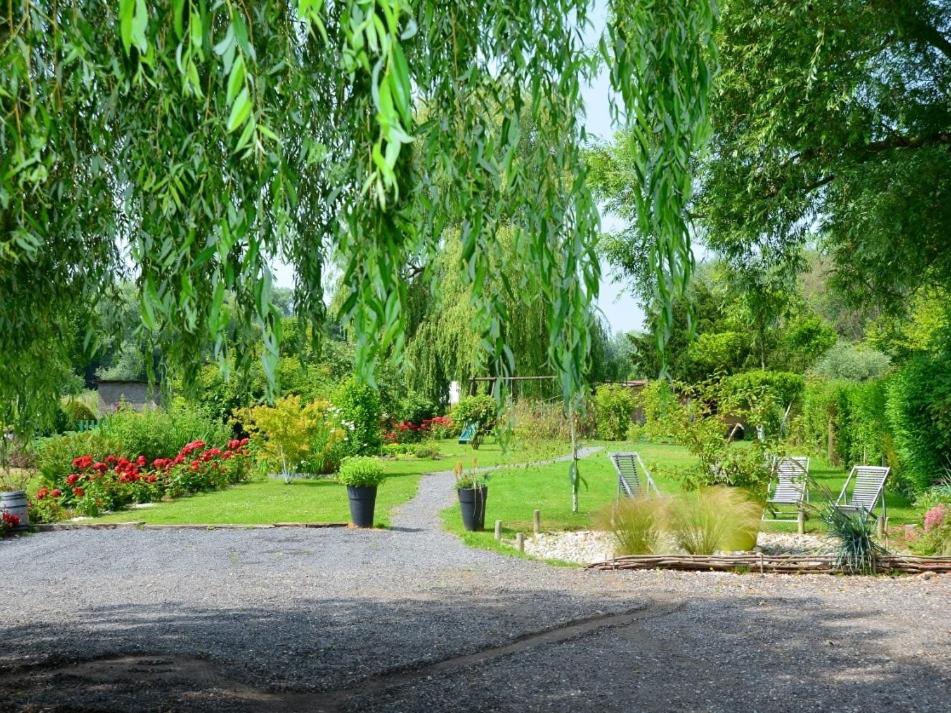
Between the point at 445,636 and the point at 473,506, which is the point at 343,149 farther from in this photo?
the point at 473,506

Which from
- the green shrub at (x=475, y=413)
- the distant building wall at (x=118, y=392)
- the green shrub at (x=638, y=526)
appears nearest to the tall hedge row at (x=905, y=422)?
the green shrub at (x=638, y=526)

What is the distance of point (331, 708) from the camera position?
4.97 meters

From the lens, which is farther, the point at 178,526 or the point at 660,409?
the point at 178,526

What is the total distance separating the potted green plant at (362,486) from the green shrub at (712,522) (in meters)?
3.78

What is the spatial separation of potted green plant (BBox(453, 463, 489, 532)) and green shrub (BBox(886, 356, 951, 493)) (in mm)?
5639

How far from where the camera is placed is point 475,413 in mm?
25000

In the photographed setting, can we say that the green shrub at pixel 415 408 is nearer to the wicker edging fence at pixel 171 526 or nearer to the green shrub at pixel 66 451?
the green shrub at pixel 66 451

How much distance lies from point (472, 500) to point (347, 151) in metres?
8.31

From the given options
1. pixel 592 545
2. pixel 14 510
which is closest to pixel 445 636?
pixel 592 545

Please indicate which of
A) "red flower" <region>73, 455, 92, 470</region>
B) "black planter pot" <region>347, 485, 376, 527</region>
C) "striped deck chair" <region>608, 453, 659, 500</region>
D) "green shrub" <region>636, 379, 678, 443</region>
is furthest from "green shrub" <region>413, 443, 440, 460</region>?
"black planter pot" <region>347, 485, 376, 527</region>

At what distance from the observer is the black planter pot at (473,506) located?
1121 cm

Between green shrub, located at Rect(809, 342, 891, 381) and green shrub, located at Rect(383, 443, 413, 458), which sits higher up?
green shrub, located at Rect(809, 342, 891, 381)

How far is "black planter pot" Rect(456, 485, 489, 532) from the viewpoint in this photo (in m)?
11.2

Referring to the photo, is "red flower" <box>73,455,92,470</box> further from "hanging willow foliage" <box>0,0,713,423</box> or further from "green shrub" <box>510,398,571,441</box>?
"hanging willow foliage" <box>0,0,713,423</box>
